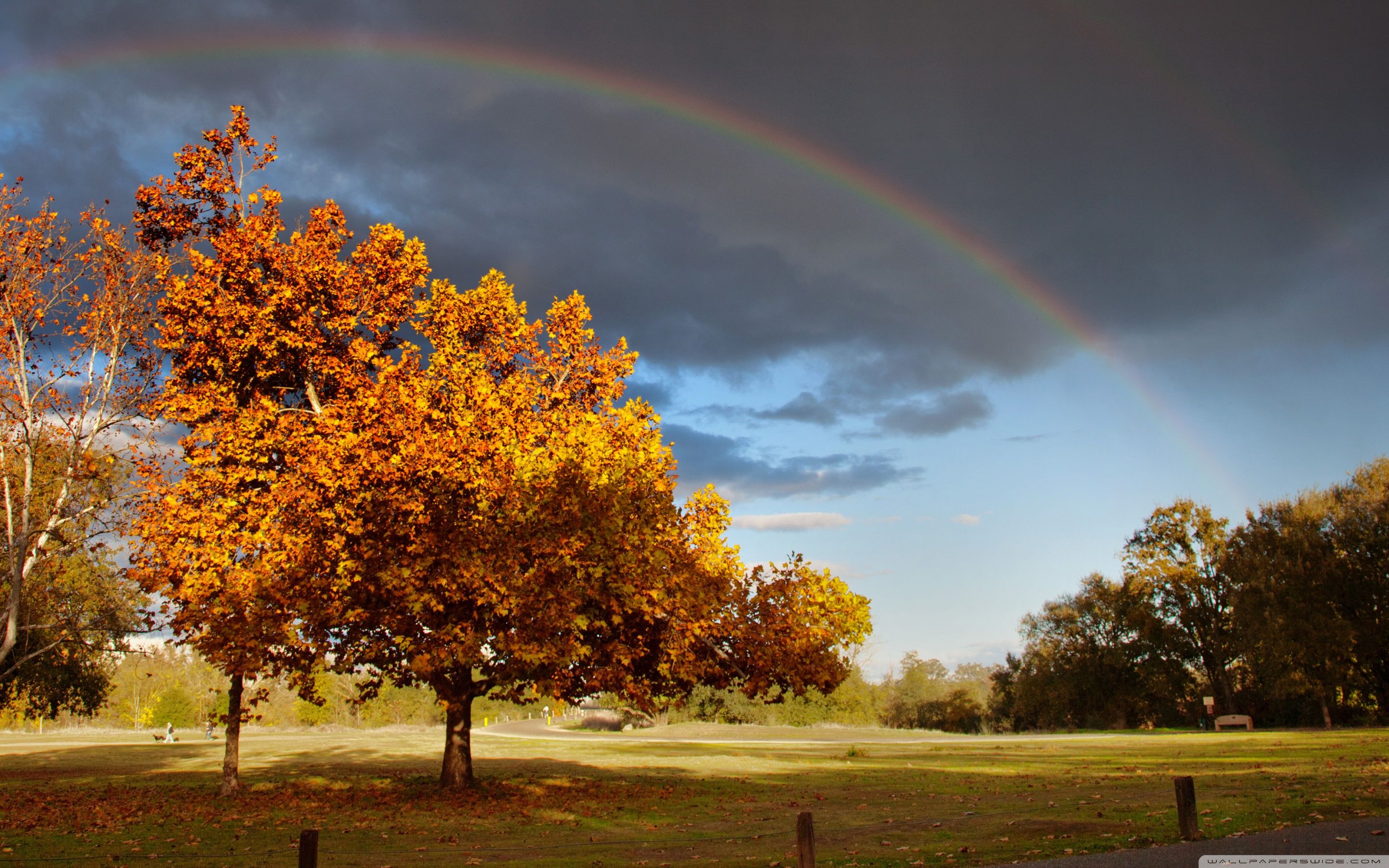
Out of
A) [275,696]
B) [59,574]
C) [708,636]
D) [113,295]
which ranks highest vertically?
[113,295]

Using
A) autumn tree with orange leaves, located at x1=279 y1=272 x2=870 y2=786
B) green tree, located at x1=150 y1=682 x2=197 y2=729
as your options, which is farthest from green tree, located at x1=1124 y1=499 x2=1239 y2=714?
green tree, located at x1=150 y1=682 x2=197 y2=729

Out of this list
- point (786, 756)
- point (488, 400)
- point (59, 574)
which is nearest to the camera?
point (488, 400)

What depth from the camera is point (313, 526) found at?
22078 millimetres

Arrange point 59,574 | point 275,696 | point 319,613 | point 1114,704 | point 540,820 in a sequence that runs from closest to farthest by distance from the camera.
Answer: point 540,820 → point 319,613 → point 59,574 → point 1114,704 → point 275,696

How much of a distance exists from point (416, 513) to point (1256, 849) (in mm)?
17368

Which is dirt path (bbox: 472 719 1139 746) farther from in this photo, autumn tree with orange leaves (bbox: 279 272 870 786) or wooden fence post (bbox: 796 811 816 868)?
wooden fence post (bbox: 796 811 816 868)

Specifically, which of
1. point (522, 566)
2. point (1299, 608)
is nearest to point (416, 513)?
point (522, 566)

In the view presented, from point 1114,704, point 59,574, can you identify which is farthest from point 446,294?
point 1114,704

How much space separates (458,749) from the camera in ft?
81.6

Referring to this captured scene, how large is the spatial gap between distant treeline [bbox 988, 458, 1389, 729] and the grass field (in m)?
11.8

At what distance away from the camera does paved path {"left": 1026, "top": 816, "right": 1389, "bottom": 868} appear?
11242 millimetres

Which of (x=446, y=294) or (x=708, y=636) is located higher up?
(x=446, y=294)

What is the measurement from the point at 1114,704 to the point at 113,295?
70.5m

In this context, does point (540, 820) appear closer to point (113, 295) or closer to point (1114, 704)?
point (113, 295)
